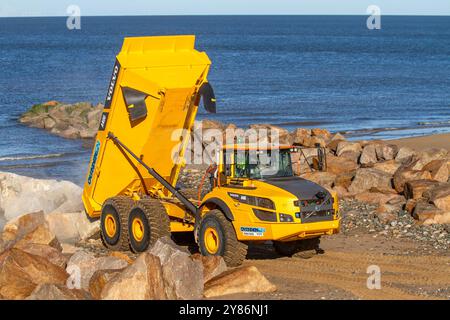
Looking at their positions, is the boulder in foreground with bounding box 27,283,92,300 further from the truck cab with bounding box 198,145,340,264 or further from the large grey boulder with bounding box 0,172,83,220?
the large grey boulder with bounding box 0,172,83,220

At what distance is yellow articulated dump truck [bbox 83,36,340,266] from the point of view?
14.9 meters

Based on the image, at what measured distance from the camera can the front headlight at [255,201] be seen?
48.4 feet

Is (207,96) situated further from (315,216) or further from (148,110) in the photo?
(315,216)

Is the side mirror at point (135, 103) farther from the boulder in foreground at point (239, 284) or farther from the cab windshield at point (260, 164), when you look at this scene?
the boulder in foreground at point (239, 284)

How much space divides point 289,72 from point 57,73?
21.2 metres

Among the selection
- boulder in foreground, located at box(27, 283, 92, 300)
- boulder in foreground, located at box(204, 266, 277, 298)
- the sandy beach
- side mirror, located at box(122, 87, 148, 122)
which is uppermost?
the sandy beach

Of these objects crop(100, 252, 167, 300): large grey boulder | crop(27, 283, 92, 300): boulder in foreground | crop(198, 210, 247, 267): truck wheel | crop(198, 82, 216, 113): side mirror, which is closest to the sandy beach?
crop(198, 82, 216, 113): side mirror

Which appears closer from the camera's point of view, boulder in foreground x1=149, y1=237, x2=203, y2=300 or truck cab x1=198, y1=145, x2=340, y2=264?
boulder in foreground x1=149, y1=237, x2=203, y2=300

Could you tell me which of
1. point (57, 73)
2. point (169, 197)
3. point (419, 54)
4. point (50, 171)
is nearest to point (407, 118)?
point (50, 171)

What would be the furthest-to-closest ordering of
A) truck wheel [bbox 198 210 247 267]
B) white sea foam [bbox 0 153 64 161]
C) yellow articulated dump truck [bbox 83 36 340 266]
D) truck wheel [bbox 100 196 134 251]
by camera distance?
white sea foam [bbox 0 153 64 161]
truck wheel [bbox 100 196 134 251]
truck wheel [bbox 198 210 247 267]
yellow articulated dump truck [bbox 83 36 340 266]

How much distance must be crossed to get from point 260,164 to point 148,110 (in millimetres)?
2359

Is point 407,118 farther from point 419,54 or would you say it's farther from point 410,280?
point 419,54

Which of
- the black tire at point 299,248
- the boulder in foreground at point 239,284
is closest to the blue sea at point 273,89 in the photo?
the black tire at point 299,248

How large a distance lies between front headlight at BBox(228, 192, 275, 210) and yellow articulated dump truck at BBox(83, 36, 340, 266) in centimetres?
2
